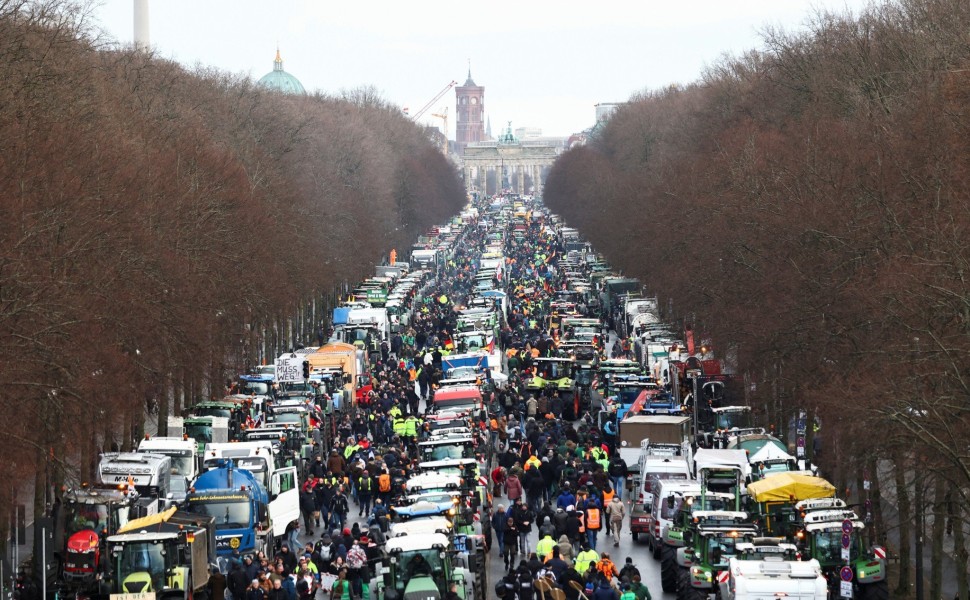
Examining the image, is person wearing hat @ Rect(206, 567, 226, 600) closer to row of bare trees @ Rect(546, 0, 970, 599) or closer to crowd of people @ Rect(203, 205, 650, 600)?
crowd of people @ Rect(203, 205, 650, 600)

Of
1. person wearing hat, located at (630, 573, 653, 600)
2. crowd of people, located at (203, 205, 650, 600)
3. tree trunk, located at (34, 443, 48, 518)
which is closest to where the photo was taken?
person wearing hat, located at (630, 573, 653, 600)

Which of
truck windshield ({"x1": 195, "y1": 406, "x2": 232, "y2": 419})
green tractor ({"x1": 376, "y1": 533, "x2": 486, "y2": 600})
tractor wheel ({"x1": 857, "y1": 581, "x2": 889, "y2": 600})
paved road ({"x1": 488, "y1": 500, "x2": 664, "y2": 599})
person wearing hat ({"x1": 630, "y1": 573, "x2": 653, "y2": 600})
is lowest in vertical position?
paved road ({"x1": 488, "y1": 500, "x2": 664, "y2": 599})

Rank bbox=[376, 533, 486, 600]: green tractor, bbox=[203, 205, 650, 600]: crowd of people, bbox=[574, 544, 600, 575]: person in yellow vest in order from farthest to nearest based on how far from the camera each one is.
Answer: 1. bbox=[574, 544, 600, 575]: person in yellow vest
2. bbox=[203, 205, 650, 600]: crowd of people
3. bbox=[376, 533, 486, 600]: green tractor

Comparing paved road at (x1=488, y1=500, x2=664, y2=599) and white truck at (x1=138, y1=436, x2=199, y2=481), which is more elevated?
white truck at (x1=138, y1=436, x2=199, y2=481)

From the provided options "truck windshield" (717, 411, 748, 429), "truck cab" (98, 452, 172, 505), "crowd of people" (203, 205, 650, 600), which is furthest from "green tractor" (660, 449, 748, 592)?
"truck windshield" (717, 411, 748, 429)

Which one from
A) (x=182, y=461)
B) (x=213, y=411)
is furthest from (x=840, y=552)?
(x=213, y=411)

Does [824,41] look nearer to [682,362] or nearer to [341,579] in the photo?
[682,362]

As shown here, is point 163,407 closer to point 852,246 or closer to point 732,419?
point 732,419

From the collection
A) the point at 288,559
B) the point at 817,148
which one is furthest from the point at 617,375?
the point at 288,559
